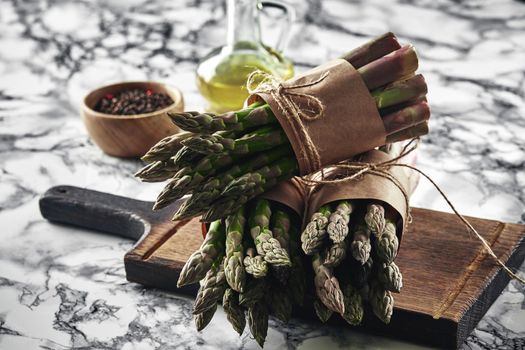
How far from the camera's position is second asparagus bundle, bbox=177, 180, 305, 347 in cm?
128

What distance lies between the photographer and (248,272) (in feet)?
4.20

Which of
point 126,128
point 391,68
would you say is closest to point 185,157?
point 391,68

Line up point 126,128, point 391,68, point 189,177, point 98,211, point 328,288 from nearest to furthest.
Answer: point 328,288 < point 189,177 < point 391,68 < point 98,211 < point 126,128

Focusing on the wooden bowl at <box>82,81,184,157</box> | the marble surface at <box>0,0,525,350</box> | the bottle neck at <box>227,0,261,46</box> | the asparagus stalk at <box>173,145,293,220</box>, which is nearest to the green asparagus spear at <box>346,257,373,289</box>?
the marble surface at <box>0,0,525,350</box>

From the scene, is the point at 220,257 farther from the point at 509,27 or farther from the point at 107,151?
the point at 509,27

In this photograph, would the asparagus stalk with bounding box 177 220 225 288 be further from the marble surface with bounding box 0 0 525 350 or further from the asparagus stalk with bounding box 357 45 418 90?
the asparagus stalk with bounding box 357 45 418 90

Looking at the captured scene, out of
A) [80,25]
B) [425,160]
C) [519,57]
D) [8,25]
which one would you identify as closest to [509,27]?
[519,57]

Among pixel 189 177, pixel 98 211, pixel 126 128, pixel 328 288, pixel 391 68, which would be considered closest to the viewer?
pixel 328 288

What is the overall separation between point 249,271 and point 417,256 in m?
0.33

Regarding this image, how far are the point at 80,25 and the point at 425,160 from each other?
115cm

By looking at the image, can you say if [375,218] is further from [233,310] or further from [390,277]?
[233,310]

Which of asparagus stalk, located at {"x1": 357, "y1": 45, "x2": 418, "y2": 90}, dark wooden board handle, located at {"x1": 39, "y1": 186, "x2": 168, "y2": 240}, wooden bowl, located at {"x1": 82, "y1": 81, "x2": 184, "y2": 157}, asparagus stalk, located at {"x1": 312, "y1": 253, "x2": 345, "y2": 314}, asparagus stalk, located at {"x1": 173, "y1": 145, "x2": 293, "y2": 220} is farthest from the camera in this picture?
wooden bowl, located at {"x1": 82, "y1": 81, "x2": 184, "y2": 157}

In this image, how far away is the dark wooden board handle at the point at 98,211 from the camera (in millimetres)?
1624

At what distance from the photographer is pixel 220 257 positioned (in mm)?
1357
